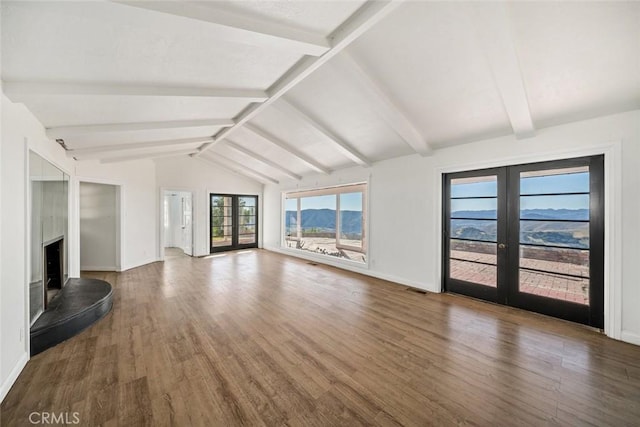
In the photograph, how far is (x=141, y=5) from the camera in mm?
1417

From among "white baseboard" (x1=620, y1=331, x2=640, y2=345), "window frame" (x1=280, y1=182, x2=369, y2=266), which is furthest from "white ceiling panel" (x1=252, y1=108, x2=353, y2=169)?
"white baseboard" (x1=620, y1=331, x2=640, y2=345)

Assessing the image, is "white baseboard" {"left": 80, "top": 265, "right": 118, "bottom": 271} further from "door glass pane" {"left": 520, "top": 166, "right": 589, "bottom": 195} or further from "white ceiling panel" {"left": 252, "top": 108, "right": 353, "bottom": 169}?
"door glass pane" {"left": 520, "top": 166, "right": 589, "bottom": 195}

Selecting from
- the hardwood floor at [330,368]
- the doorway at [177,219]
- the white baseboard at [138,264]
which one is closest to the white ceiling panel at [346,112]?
the hardwood floor at [330,368]

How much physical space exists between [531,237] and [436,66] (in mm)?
2645

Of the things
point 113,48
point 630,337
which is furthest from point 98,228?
point 630,337

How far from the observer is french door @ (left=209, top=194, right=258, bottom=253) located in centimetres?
783

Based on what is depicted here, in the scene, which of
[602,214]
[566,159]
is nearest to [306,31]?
[566,159]

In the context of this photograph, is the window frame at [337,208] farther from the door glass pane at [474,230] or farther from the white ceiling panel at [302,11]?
the white ceiling panel at [302,11]

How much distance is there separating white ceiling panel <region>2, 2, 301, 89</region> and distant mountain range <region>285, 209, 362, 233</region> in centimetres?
440

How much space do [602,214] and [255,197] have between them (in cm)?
831

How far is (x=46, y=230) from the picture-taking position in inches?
111

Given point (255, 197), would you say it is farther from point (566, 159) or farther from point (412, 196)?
point (566, 159)

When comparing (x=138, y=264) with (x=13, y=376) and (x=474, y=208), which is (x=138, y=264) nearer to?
(x=13, y=376)

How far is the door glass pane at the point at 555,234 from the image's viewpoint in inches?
114
